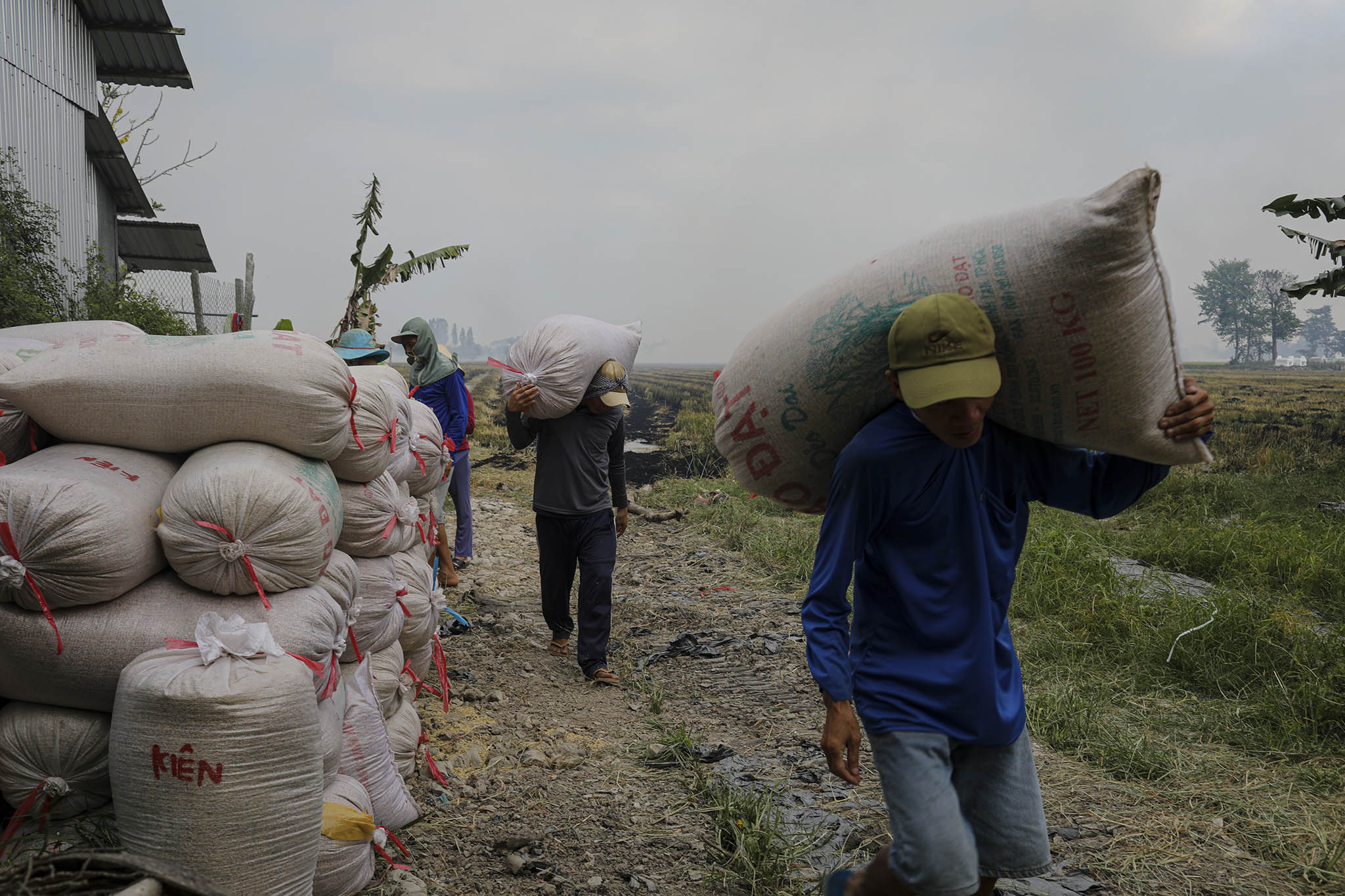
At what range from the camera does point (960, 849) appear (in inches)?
62.9

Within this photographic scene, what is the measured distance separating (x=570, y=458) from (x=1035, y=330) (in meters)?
3.07

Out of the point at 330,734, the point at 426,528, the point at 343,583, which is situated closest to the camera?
the point at 330,734

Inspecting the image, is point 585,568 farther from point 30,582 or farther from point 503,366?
point 30,582

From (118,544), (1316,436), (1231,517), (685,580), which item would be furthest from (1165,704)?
(1316,436)

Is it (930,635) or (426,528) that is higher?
(930,635)

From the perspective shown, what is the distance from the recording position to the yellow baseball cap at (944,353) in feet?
5.02

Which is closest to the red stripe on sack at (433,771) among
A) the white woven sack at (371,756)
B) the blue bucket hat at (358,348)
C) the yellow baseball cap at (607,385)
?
→ the white woven sack at (371,756)

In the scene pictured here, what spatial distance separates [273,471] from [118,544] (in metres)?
0.36

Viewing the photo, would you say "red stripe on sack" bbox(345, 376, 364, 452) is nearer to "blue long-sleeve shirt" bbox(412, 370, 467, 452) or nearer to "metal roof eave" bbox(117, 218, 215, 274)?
"blue long-sleeve shirt" bbox(412, 370, 467, 452)

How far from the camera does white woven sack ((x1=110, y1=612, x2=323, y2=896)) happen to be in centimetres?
170

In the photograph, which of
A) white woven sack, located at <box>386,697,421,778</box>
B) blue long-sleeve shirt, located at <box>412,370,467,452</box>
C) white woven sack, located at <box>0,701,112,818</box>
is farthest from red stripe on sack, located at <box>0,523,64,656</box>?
blue long-sleeve shirt, located at <box>412,370,467,452</box>

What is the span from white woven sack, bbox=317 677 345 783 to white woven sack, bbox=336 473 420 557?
62cm

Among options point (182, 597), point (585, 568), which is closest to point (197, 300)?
point (585, 568)

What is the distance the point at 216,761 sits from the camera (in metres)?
1.71
